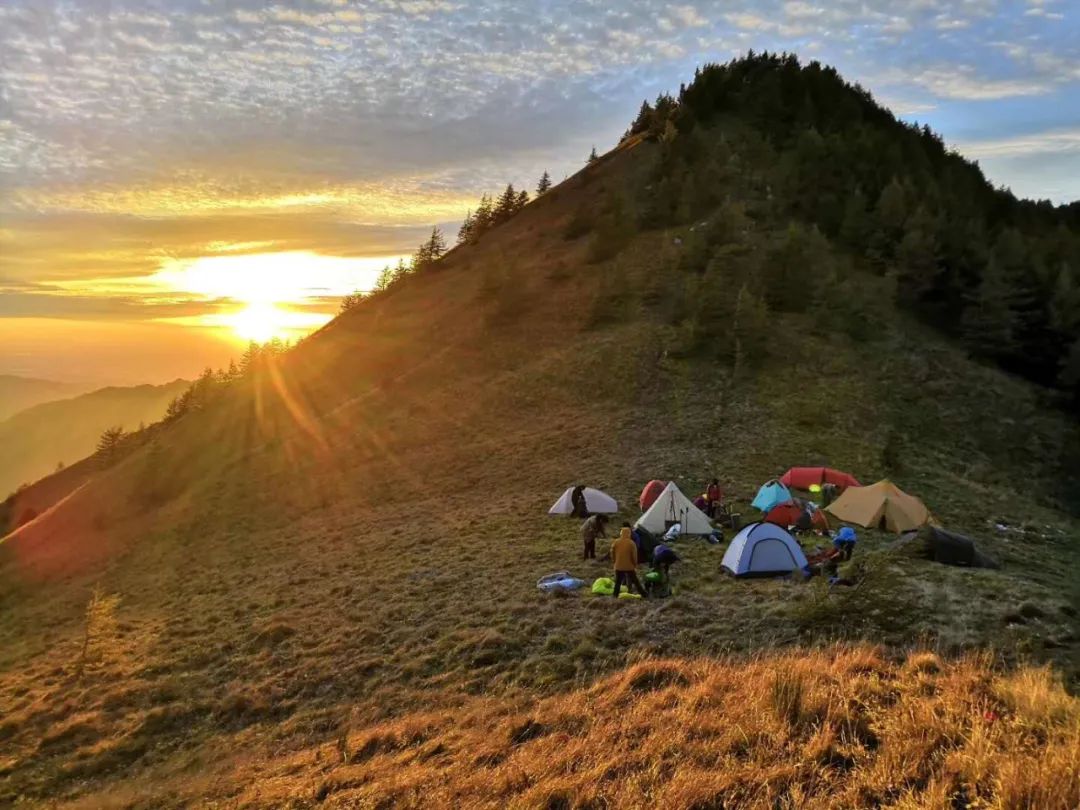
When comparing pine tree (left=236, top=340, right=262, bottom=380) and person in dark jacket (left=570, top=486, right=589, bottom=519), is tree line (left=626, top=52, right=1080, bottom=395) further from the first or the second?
pine tree (left=236, top=340, right=262, bottom=380)

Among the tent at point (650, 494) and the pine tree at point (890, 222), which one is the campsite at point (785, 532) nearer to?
the tent at point (650, 494)

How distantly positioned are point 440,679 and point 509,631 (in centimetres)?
221

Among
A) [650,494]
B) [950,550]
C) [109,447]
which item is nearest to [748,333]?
[650,494]

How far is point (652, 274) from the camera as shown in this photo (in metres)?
55.4

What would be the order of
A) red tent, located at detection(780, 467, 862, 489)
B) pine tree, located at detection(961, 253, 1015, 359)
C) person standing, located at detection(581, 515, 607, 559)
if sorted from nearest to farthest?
person standing, located at detection(581, 515, 607, 559)
red tent, located at detection(780, 467, 862, 489)
pine tree, located at detection(961, 253, 1015, 359)

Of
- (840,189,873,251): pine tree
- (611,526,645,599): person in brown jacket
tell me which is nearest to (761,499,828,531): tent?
(611,526,645,599): person in brown jacket

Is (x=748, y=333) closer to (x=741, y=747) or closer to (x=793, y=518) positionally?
(x=793, y=518)

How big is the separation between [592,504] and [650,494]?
2.40 meters

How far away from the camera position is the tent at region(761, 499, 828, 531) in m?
22.1

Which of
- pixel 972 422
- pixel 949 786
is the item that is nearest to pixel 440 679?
pixel 949 786

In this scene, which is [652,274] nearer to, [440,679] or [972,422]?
[972,422]

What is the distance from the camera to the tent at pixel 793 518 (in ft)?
72.6

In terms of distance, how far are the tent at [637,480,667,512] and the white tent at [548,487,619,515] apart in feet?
3.38

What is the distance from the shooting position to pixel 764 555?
1783 cm
